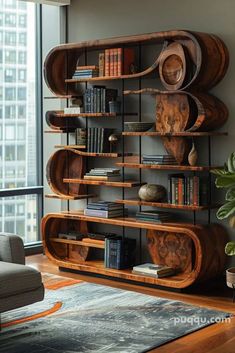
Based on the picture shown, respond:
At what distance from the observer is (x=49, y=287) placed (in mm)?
5691

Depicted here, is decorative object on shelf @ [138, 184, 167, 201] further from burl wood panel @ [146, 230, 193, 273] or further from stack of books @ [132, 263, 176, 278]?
stack of books @ [132, 263, 176, 278]

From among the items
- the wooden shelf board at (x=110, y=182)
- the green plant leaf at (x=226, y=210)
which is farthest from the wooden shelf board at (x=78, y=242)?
the green plant leaf at (x=226, y=210)

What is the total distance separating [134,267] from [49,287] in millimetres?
747

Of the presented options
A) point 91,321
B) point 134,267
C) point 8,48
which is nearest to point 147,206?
point 134,267

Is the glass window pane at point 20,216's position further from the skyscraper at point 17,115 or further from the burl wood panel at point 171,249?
the burl wood panel at point 171,249

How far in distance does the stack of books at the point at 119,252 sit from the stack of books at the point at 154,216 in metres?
0.29

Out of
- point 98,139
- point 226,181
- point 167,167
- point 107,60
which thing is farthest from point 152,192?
point 107,60

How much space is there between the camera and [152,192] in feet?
19.0

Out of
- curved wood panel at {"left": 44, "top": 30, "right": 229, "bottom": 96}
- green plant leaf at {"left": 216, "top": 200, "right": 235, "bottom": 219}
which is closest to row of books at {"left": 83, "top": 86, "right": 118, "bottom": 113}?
curved wood panel at {"left": 44, "top": 30, "right": 229, "bottom": 96}

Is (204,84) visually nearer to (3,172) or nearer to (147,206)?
(147,206)

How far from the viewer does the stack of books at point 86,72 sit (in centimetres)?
621

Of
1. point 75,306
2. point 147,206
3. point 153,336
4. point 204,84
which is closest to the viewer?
point 153,336

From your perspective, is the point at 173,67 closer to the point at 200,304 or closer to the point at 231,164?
the point at 231,164

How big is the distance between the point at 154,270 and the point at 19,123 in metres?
2.44
